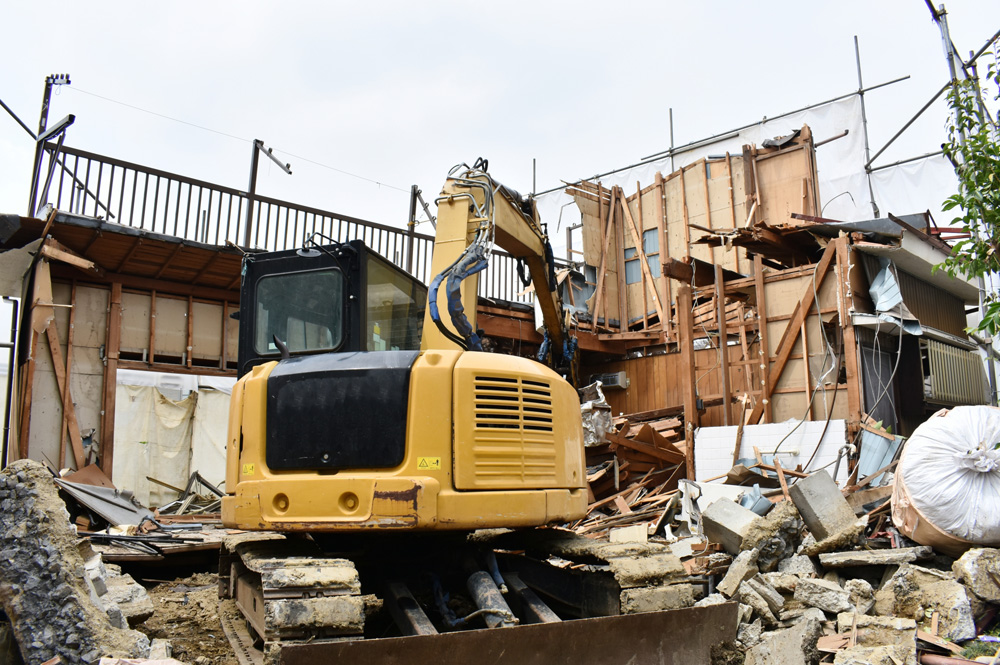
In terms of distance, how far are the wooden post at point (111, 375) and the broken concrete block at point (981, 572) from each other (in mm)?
13461

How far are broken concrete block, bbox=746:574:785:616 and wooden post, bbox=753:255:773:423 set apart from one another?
6596 millimetres

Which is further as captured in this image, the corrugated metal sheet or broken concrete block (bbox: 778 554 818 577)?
the corrugated metal sheet

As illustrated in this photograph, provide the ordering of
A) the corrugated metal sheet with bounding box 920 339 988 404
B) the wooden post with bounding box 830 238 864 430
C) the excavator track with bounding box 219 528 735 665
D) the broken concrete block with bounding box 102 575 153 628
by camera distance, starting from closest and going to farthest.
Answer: the excavator track with bounding box 219 528 735 665 < the broken concrete block with bounding box 102 575 153 628 < the wooden post with bounding box 830 238 864 430 < the corrugated metal sheet with bounding box 920 339 988 404

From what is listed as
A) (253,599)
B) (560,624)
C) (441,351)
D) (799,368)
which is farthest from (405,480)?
(799,368)

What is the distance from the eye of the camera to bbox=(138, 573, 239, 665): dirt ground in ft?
21.7

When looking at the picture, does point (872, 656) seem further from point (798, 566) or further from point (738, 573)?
point (798, 566)

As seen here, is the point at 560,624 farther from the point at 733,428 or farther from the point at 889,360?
the point at 889,360

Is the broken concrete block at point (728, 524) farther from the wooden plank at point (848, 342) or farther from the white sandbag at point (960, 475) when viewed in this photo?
the wooden plank at point (848, 342)

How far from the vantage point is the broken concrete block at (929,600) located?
6.88 metres

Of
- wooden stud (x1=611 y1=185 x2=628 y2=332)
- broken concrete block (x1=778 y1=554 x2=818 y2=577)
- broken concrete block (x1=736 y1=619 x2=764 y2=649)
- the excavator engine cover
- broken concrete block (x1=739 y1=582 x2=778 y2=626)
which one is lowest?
broken concrete block (x1=736 y1=619 x2=764 y2=649)

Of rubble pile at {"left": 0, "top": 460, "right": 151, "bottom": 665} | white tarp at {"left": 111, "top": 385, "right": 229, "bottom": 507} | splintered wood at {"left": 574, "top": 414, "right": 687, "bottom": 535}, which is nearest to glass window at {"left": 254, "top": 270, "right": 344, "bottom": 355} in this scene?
rubble pile at {"left": 0, "top": 460, "right": 151, "bottom": 665}

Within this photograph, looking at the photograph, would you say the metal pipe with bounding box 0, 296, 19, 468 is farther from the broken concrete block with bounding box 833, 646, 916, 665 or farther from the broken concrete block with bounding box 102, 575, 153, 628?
the broken concrete block with bounding box 833, 646, 916, 665

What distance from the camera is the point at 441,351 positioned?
5.94m

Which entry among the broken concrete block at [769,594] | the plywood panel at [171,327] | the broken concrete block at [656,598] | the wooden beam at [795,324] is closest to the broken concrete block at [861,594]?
the broken concrete block at [769,594]
